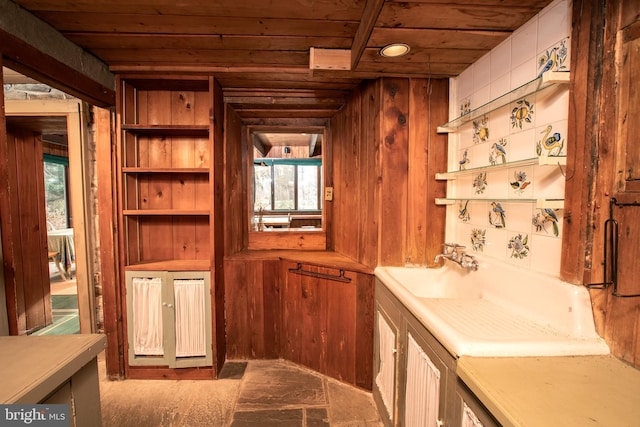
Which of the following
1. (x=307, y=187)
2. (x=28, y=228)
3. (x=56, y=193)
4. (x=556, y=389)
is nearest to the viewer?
(x=556, y=389)

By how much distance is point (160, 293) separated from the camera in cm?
196

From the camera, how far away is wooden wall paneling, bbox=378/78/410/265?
1.73 metres

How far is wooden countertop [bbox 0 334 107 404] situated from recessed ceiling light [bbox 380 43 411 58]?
5.62 ft

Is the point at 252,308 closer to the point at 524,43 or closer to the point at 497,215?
the point at 497,215

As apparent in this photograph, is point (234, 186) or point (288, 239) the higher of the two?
point (234, 186)

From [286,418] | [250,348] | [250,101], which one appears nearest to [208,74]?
[250,101]

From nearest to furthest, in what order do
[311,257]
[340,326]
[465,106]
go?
[465,106], [340,326], [311,257]

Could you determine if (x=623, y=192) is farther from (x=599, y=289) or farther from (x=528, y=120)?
(x=528, y=120)

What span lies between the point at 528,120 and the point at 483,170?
30 centimetres

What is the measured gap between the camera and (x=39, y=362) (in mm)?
742

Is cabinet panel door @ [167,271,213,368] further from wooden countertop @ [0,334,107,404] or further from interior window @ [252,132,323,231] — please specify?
interior window @ [252,132,323,231]

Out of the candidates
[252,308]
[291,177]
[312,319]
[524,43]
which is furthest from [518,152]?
[291,177]

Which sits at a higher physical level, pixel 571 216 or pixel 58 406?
pixel 571 216

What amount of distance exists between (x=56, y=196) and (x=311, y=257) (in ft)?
19.8
